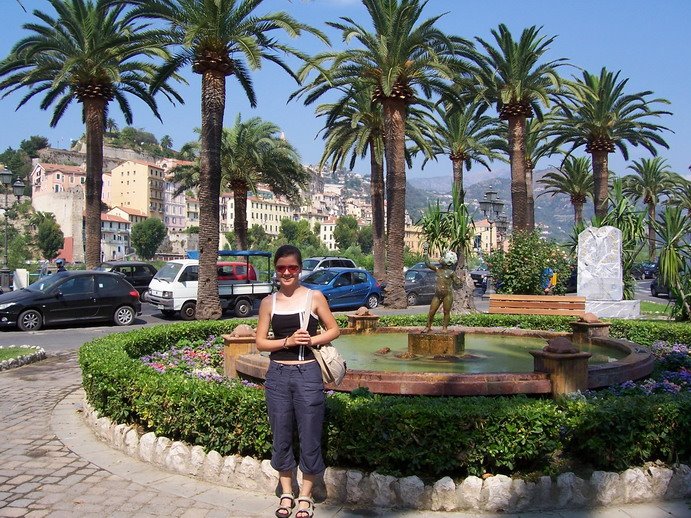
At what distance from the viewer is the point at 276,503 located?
4.58m

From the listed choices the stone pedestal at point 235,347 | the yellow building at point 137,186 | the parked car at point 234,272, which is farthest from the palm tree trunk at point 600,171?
the yellow building at point 137,186

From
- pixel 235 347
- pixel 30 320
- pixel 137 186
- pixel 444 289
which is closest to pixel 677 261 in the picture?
pixel 444 289

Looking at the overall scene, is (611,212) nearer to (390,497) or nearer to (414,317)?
(414,317)

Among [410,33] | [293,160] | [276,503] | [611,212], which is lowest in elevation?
[276,503]

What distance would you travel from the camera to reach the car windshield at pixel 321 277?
22547 mm

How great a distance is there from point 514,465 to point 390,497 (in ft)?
3.11

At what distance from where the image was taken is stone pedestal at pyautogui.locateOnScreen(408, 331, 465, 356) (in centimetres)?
862

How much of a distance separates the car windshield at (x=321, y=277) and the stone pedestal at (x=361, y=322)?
11.1 meters

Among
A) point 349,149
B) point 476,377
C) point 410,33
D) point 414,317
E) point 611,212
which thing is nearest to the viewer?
point 476,377

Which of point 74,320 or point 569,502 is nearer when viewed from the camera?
point 569,502

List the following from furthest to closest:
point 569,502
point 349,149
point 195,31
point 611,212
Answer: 1. point 349,149
2. point 611,212
3. point 195,31
4. point 569,502

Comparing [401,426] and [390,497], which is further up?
[401,426]

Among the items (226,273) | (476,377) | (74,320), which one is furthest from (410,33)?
(476,377)

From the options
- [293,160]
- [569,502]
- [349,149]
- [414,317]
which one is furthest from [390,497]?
[293,160]
